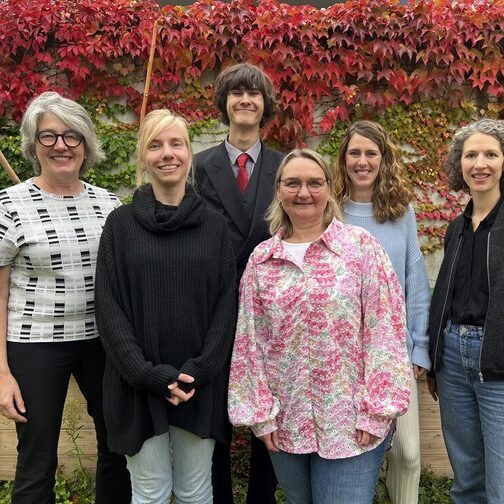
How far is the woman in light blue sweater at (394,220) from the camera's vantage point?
249 cm

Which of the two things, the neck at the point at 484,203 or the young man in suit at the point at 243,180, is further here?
the young man in suit at the point at 243,180

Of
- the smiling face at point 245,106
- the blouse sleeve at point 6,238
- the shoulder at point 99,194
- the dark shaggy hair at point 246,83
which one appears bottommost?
the blouse sleeve at point 6,238

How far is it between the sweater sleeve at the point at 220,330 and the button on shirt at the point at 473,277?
3.11 ft

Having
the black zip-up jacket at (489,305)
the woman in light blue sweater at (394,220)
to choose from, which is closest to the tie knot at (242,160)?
the woman in light blue sweater at (394,220)

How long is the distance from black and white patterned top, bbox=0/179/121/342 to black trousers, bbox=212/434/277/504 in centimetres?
92

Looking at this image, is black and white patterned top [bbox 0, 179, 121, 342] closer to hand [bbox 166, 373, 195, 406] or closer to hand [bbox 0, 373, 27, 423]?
hand [bbox 0, 373, 27, 423]

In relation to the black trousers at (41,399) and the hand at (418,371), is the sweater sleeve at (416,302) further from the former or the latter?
the black trousers at (41,399)

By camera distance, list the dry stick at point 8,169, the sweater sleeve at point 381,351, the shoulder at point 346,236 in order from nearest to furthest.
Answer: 1. the sweater sleeve at point 381,351
2. the shoulder at point 346,236
3. the dry stick at point 8,169

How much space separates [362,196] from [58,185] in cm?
143

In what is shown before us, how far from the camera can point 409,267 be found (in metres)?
2.52

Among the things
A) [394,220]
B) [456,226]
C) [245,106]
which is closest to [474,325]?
[456,226]

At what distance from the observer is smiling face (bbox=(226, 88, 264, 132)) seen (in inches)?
105

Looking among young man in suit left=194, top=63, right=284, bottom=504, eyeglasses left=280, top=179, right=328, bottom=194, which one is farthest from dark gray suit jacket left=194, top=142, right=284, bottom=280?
eyeglasses left=280, top=179, right=328, bottom=194

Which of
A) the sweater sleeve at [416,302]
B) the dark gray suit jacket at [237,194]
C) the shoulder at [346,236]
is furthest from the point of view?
the dark gray suit jacket at [237,194]
